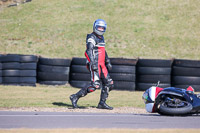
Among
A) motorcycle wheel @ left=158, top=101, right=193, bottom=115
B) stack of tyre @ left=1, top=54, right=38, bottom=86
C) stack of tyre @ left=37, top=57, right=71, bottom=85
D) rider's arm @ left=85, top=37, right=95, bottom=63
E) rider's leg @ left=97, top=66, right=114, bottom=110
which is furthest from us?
stack of tyre @ left=37, top=57, right=71, bottom=85

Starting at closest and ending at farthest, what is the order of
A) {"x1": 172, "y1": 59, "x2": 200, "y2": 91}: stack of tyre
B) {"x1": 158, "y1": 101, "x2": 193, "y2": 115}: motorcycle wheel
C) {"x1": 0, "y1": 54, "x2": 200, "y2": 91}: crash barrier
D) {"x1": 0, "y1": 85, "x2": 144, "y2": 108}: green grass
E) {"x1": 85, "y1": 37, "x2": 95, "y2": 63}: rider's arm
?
{"x1": 158, "y1": 101, "x2": 193, "y2": 115}: motorcycle wheel
{"x1": 85, "y1": 37, "x2": 95, "y2": 63}: rider's arm
{"x1": 0, "y1": 85, "x2": 144, "y2": 108}: green grass
{"x1": 172, "y1": 59, "x2": 200, "y2": 91}: stack of tyre
{"x1": 0, "y1": 54, "x2": 200, "y2": 91}: crash barrier

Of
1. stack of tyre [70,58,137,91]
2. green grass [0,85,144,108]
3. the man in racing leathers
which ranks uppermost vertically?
the man in racing leathers

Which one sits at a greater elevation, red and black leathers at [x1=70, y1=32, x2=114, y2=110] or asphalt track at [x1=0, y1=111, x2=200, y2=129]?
red and black leathers at [x1=70, y1=32, x2=114, y2=110]

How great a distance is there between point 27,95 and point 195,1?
66.8 feet

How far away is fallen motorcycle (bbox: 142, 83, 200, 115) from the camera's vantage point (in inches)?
270

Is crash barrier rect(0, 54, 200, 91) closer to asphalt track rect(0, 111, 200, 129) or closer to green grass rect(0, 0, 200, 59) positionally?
green grass rect(0, 0, 200, 59)

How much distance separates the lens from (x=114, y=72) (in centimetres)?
1317

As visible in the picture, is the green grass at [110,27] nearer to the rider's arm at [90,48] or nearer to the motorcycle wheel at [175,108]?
the rider's arm at [90,48]

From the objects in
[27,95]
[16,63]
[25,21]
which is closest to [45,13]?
[25,21]

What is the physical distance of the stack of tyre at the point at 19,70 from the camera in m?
13.5

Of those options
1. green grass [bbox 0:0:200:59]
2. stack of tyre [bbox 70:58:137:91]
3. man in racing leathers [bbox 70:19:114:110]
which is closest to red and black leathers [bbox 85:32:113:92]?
man in racing leathers [bbox 70:19:114:110]

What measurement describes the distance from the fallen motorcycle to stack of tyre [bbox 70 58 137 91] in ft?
18.8

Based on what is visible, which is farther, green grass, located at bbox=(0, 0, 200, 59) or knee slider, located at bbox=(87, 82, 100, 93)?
green grass, located at bbox=(0, 0, 200, 59)

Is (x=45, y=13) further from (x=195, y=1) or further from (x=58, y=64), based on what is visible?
(x=58, y=64)
